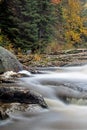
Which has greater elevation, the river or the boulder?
the boulder

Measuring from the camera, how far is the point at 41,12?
30.1 metres

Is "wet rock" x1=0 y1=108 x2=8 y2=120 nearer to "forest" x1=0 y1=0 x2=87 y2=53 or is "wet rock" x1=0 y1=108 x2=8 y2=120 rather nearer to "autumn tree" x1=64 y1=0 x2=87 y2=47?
"forest" x1=0 y1=0 x2=87 y2=53

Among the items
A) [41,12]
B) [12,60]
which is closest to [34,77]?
[12,60]

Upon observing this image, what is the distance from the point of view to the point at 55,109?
11.2 metres

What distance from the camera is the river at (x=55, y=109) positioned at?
962 centimetres

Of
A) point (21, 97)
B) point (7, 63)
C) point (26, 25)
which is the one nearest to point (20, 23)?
point (26, 25)

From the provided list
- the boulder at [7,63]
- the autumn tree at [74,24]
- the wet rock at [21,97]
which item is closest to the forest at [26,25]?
the autumn tree at [74,24]

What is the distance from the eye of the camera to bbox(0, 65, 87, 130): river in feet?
31.6

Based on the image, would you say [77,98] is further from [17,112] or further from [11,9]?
[11,9]

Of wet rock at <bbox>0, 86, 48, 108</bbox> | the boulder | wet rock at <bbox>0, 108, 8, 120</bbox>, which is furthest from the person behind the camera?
the boulder

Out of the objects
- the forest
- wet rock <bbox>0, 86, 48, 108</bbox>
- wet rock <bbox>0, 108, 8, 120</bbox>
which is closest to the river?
wet rock <bbox>0, 108, 8, 120</bbox>

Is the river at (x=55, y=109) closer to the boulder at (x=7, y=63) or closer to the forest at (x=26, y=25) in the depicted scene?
the boulder at (x=7, y=63)

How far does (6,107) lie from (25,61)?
36.4ft

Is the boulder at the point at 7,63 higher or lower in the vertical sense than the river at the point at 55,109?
higher
